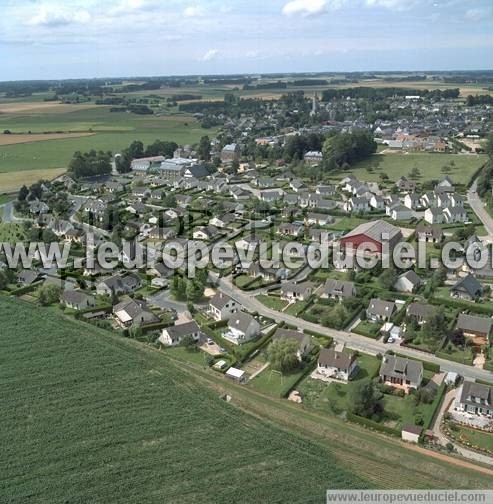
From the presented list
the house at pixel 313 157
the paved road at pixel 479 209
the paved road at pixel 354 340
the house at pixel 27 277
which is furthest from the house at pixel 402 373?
the house at pixel 313 157

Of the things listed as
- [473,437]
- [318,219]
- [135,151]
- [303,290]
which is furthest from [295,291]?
[135,151]

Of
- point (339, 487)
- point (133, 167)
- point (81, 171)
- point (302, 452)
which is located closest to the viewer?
point (339, 487)

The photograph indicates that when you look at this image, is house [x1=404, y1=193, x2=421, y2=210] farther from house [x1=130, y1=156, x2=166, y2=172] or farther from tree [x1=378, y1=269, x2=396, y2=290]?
house [x1=130, y1=156, x2=166, y2=172]

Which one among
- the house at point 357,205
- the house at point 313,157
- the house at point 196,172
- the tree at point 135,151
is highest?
the tree at point 135,151

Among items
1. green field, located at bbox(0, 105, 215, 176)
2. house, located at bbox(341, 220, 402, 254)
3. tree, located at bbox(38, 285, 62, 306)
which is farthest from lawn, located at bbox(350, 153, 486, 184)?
tree, located at bbox(38, 285, 62, 306)

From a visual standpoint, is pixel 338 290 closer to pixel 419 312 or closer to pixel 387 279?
pixel 387 279

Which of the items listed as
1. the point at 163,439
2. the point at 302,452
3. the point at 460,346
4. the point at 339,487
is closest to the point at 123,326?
the point at 163,439

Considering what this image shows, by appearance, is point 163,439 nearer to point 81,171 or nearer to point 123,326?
point 123,326

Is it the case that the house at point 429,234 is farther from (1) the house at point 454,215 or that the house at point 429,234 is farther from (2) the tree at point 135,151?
(2) the tree at point 135,151
